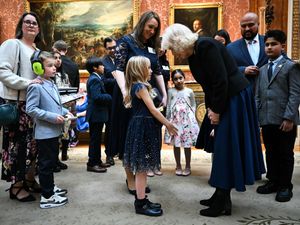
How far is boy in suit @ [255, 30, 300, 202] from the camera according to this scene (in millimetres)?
3535

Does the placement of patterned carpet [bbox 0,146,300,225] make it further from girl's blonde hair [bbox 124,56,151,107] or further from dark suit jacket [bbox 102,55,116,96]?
dark suit jacket [bbox 102,55,116,96]

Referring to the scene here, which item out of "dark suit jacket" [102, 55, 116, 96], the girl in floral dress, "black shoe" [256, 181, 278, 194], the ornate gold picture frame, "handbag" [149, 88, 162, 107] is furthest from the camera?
the ornate gold picture frame

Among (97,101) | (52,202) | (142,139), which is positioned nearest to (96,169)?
(97,101)

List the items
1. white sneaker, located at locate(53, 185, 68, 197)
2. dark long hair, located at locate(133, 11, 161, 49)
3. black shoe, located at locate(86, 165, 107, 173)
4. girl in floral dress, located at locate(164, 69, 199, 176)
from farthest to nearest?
1. black shoe, located at locate(86, 165, 107, 173)
2. girl in floral dress, located at locate(164, 69, 199, 176)
3. white sneaker, located at locate(53, 185, 68, 197)
4. dark long hair, located at locate(133, 11, 161, 49)

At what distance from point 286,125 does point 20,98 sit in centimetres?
262

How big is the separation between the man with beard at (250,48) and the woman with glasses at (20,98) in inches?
86.0

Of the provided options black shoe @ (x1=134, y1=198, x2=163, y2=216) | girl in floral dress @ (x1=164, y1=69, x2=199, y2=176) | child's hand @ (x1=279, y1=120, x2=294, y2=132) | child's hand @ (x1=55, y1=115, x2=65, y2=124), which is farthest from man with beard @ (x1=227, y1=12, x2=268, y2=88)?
child's hand @ (x1=55, y1=115, x2=65, y2=124)

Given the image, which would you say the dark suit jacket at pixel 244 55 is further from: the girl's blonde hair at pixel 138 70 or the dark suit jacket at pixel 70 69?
the dark suit jacket at pixel 70 69

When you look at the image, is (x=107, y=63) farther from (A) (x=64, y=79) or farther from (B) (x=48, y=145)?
(B) (x=48, y=145)

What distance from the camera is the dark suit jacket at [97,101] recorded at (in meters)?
4.85

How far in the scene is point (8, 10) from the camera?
9.39 meters

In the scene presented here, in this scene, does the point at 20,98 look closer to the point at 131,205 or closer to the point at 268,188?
the point at 131,205

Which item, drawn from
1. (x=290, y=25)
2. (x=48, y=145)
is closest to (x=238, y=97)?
(x=48, y=145)

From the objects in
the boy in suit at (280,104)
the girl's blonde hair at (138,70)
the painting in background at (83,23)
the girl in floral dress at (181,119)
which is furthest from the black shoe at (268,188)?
the painting in background at (83,23)
